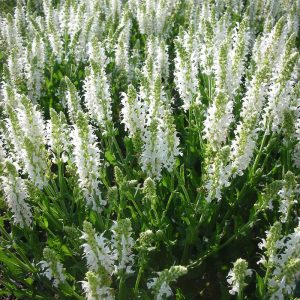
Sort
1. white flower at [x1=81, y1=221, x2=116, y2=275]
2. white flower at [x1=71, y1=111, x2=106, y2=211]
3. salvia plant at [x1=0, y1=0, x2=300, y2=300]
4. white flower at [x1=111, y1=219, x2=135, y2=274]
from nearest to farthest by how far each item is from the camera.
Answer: white flower at [x1=81, y1=221, x2=116, y2=275]
white flower at [x1=111, y1=219, x2=135, y2=274]
salvia plant at [x1=0, y1=0, x2=300, y2=300]
white flower at [x1=71, y1=111, x2=106, y2=211]

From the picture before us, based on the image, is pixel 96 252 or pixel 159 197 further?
pixel 159 197

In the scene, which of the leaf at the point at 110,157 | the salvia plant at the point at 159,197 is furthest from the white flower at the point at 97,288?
the leaf at the point at 110,157

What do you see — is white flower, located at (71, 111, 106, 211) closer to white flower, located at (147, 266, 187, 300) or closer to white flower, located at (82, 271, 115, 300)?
white flower, located at (82, 271, 115, 300)

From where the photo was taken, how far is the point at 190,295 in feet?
12.7

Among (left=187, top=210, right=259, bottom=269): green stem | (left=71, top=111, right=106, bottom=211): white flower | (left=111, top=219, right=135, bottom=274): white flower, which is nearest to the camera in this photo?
(left=111, top=219, right=135, bottom=274): white flower

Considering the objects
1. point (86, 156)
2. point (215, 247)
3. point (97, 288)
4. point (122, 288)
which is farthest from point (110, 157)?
point (97, 288)

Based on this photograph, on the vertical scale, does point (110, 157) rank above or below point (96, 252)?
below

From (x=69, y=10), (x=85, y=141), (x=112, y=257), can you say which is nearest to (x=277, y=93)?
(x=85, y=141)

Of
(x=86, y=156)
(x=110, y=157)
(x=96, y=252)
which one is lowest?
(x=110, y=157)

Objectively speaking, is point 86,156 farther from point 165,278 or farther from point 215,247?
point 215,247

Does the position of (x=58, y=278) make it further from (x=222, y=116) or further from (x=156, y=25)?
(x=156, y=25)

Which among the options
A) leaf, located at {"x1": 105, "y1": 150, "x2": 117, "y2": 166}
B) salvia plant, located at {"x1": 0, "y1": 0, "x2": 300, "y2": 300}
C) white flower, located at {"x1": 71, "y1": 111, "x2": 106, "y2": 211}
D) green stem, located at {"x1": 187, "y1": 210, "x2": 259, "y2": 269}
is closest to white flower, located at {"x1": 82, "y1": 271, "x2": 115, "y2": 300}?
salvia plant, located at {"x1": 0, "y1": 0, "x2": 300, "y2": 300}

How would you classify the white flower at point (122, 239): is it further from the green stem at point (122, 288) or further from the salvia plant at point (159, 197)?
the green stem at point (122, 288)

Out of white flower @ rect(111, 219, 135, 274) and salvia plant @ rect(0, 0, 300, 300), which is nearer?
white flower @ rect(111, 219, 135, 274)
